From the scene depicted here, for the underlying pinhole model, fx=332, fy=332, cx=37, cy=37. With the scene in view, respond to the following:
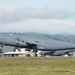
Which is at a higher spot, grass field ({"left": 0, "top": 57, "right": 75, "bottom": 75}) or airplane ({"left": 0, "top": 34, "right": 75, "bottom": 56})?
airplane ({"left": 0, "top": 34, "right": 75, "bottom": 56})

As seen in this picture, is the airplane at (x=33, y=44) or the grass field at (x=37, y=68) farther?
the airplane at (x=33, y=44)

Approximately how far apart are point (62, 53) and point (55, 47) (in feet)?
42.5

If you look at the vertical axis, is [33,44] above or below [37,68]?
above

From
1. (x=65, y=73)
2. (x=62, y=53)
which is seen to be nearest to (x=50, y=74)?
(x=65, y=73)

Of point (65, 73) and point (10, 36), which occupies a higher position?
point (10, 36)

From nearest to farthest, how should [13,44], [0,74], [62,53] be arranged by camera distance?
[0,74] → [13,44] → [62,53]

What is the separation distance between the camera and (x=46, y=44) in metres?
97.4

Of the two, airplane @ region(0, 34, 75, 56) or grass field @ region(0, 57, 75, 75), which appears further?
airplane @ region(0, 34, 75, 56)

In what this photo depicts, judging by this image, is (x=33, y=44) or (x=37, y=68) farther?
(x=33, y=44)

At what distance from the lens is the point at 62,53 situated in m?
111

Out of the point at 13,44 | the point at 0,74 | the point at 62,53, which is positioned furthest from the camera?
the point at 62,53

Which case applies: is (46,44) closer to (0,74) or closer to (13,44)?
(13,44)

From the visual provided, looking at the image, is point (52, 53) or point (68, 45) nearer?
point (68, 45)

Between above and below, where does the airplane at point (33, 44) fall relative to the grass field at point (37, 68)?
above
